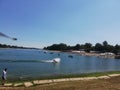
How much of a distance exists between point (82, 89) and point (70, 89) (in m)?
0.87

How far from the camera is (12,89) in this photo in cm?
2047

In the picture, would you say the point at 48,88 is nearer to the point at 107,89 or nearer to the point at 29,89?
the point at 29,89

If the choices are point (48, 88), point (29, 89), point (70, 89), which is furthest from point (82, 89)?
point (29, 89)

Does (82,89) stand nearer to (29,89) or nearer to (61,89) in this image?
(61,89)

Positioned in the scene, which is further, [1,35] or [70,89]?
[70,89]

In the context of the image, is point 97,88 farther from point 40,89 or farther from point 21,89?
point 21,89

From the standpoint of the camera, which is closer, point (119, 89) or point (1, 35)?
point (1, 35)

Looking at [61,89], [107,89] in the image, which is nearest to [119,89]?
[107,89]

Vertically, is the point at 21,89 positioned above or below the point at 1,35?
below

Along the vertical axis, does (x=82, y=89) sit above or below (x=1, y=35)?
below

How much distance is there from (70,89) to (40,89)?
2.18 meters

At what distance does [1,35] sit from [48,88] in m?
6.27

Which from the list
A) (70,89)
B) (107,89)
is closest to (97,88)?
(107,89)

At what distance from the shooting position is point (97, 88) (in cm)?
2008
